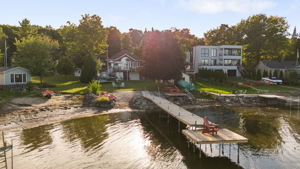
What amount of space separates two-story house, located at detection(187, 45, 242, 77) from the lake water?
3822 cm

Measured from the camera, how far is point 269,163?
16312 mm

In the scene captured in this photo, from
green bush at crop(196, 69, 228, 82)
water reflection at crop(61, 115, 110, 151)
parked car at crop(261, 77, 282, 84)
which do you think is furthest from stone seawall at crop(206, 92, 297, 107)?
water reflection at crop(61, 115, 110, 151)

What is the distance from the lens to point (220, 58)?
220 ft

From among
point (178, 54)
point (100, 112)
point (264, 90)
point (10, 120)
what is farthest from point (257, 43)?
point (10, 120)

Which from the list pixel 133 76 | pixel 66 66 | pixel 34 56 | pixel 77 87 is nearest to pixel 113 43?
pixel 133 76

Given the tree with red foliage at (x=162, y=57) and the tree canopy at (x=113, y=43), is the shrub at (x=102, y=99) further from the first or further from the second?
the tree canopy at (x=113, y=43)

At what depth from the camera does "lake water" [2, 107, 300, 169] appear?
16.3m

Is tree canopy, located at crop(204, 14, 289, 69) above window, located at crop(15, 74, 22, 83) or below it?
above

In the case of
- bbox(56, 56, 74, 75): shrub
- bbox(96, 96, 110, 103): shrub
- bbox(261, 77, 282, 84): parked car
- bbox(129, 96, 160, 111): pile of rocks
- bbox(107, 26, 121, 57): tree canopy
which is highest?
bbox(107, 26, 121, 57): tree canopy

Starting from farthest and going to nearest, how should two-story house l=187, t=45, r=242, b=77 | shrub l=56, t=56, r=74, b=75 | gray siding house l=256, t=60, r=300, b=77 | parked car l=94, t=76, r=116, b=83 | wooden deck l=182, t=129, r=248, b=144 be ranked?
1. two-story house l=187, t=45, r=242, b=77
2. gray siding house l=256, t=60, r=300, b=77
3. shrub l=56, t=56, r=74, b=75
4. parked car l=94, t=76, r=116, b=83
5. wooden deck l=182, t=129, r=248, b=144

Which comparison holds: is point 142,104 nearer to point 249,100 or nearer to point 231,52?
point 249,100

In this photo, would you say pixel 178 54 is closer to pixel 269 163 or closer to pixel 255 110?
pixel 255 110

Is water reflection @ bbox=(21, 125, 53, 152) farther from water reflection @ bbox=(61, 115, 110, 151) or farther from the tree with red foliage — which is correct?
the tree with red foliage

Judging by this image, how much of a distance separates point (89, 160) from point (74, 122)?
1173 cm
